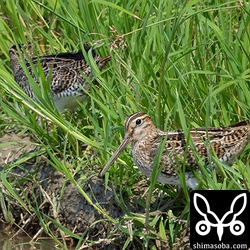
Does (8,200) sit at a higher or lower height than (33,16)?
lower

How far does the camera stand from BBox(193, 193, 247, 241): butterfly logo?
18.7 ft

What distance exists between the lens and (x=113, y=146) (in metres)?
6.39

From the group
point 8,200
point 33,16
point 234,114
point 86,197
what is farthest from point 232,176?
point 33,16

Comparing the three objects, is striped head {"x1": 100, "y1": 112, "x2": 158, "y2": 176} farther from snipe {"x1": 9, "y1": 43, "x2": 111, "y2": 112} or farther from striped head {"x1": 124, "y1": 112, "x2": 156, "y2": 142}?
snipe {"x1": 9, "y1": 43, "x2": 111, "y2": 112}

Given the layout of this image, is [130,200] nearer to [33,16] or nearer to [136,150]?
[136,150]

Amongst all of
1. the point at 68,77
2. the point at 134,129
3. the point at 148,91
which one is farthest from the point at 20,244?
the point at 68,77

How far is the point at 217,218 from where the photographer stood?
574cm

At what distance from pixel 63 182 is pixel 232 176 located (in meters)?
1.45

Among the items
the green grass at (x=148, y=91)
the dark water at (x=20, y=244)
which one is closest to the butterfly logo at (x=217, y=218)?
the green grass at (x=148, y=91)

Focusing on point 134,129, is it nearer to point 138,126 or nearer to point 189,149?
point 138,126

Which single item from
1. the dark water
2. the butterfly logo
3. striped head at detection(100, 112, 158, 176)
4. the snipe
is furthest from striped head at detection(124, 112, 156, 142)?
the snipe

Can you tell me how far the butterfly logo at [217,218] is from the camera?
570 centimetres

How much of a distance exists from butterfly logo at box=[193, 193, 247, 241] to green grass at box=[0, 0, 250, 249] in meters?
0.08

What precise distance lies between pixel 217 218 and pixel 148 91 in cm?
113
